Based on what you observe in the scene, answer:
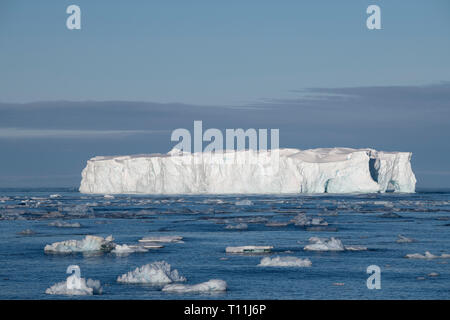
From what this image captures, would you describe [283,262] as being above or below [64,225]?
above

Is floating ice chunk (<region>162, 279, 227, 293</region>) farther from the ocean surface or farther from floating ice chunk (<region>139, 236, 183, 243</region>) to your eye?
floating ice chunk (<region>139, 236, 183, 243</region>)

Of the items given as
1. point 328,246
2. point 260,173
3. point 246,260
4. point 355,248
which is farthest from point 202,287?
point 260,173

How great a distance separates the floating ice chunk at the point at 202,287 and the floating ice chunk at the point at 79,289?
4.62ft

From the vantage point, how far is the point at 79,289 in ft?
47.3

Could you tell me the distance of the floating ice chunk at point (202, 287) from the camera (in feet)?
48.1

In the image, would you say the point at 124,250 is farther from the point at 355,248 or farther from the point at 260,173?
the point at 260,173

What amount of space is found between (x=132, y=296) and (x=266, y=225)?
683 inches

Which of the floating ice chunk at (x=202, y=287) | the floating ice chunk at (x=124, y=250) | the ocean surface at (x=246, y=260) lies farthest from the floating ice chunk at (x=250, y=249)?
the floating ice chunk at (x=202, y=287)

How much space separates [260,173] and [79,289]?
52903 mm

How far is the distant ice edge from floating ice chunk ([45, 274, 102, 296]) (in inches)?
1977

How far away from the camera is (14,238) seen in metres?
25.5

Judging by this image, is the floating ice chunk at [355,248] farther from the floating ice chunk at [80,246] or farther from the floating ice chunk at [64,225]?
the floating ice chunk at [64,225]
